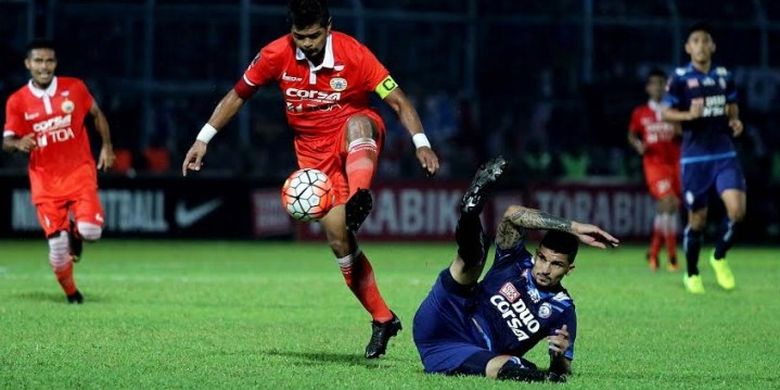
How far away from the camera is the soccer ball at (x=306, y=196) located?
9.70m

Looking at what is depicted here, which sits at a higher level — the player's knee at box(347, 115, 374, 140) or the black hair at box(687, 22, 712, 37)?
the black hair at box(687, 22, 712, 37)

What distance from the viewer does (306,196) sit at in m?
9.73

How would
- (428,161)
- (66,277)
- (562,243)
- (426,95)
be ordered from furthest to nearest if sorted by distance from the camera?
(426,95), (66,277), (428,161), (562,243)

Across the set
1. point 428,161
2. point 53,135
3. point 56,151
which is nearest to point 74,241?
point 56,151

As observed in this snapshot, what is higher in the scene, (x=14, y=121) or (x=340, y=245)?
(x=14, y=121)

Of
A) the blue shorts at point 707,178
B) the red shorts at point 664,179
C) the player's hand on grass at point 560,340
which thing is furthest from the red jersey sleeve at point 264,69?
the red shorts at point 664,179

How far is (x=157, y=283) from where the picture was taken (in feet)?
55.0

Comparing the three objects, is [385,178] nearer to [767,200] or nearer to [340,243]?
[767,200]

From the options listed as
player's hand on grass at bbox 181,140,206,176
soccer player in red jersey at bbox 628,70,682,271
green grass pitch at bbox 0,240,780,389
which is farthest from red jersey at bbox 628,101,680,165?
player's hand on grass at bbox 181,140,206,176

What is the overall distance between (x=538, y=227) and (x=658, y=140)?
470 inches

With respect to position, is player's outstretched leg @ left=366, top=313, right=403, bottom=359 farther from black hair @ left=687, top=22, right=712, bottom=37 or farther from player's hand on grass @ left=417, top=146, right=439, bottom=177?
black hair @ left=687, top=22, right=712, bottom=37

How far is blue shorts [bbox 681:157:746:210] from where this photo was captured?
15.7 meters

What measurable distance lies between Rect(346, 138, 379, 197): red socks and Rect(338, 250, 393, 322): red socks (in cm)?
57

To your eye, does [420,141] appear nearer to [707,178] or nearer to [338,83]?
[338,83]
